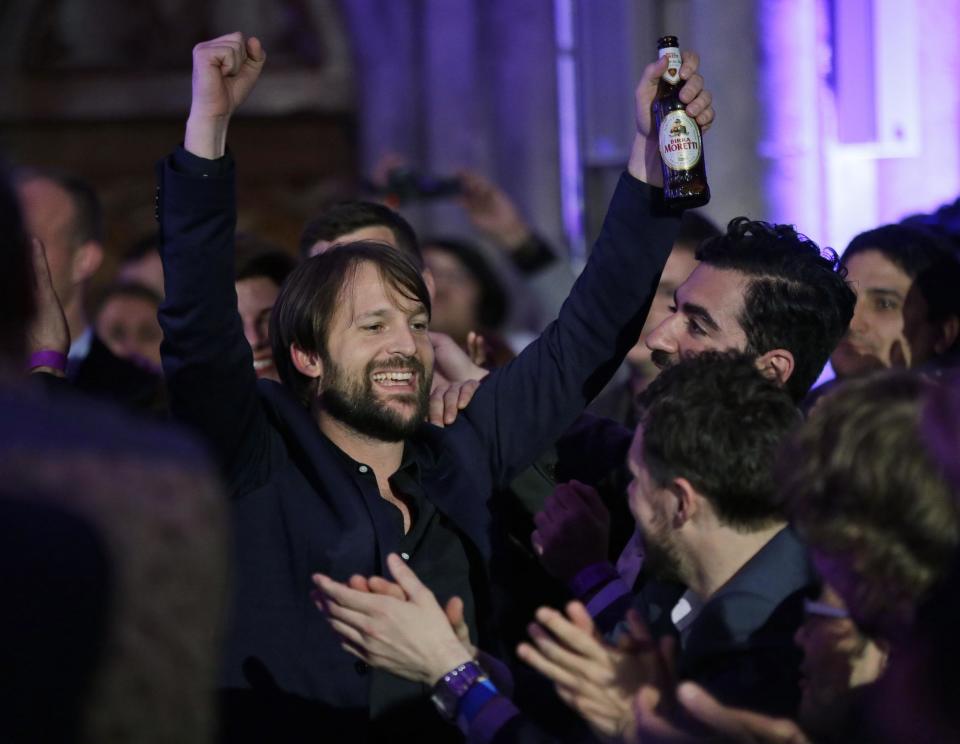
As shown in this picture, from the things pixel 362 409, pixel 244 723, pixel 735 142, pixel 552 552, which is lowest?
pixel 244 723

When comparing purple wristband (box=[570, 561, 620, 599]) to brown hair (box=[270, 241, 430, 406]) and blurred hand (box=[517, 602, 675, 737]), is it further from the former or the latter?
brown hair (box=[270, 241, 430, 406])

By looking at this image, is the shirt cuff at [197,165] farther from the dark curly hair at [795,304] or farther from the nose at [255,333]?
the nose at [255,333]

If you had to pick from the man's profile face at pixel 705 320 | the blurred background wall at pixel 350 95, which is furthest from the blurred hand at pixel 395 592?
the blurred background wall at pixel 350 95

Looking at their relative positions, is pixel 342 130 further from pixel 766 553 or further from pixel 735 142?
pixel 766 553

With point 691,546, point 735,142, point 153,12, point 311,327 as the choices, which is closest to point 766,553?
point 691,546

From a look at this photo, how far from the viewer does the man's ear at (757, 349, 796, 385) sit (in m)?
3.01

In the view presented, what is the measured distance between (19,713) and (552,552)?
1.65 m

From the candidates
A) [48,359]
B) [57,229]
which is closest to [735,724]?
[48,359]

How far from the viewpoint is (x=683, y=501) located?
2.29 meters

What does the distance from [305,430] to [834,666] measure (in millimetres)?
1270

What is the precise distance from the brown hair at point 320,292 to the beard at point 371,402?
0.24ft

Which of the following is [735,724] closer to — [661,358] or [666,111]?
[661,358]

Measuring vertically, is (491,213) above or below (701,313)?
above

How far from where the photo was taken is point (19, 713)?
1278mm
